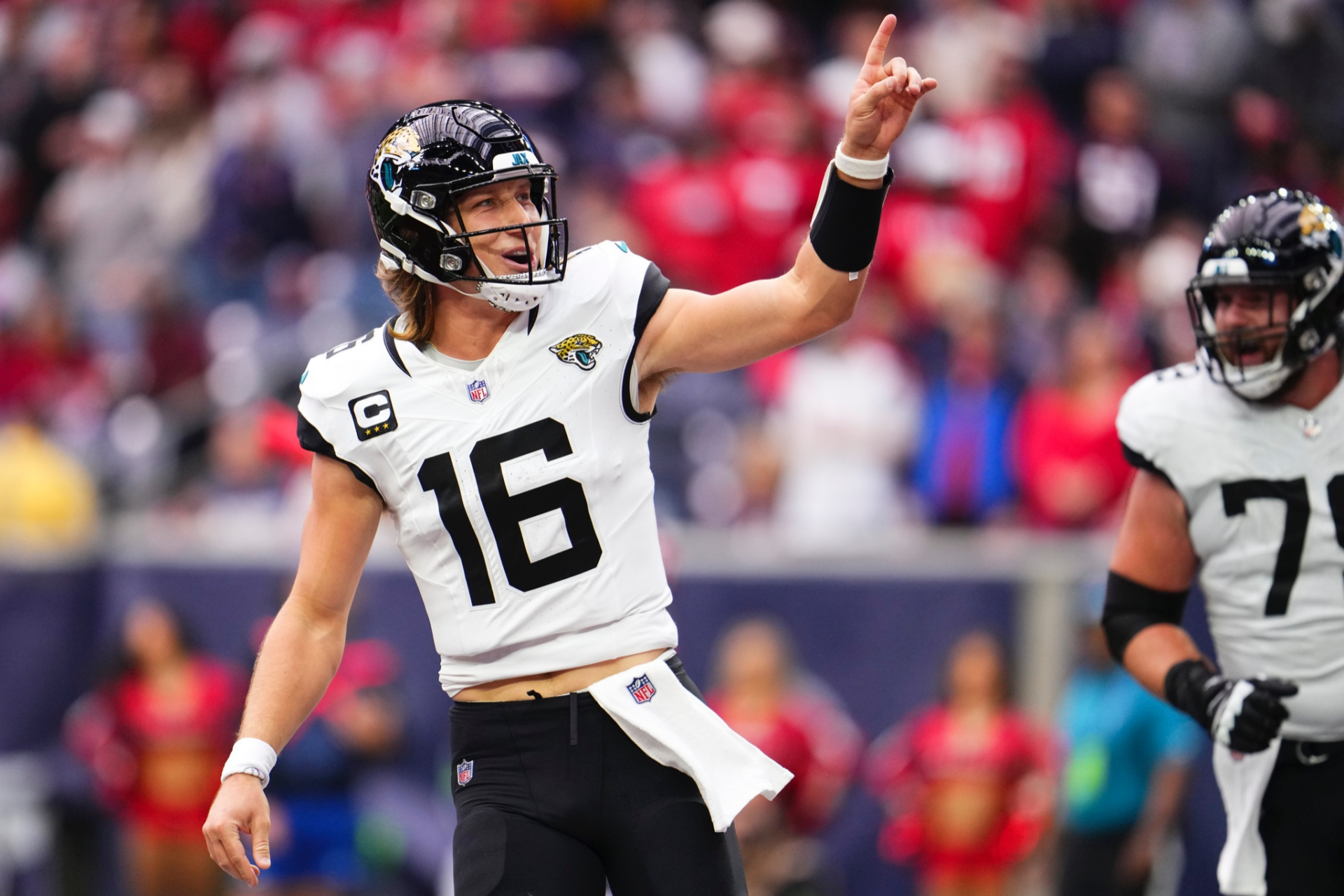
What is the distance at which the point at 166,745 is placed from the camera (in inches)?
344

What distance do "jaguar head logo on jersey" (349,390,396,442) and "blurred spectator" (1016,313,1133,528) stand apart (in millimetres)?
4830

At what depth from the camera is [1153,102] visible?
32.5 feet

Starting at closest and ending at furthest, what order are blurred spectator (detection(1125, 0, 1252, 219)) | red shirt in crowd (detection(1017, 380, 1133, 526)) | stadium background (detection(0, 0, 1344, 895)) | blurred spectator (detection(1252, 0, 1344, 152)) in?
red shirt in crowd (detection(1017, 380, 1133, 526))
stadium background (detection(0, 0, 1344, 895))
blurred spectator (detection(1252, 0, 1344, 152))
blurred spectator (detection(1125, 0, 1252, 219))

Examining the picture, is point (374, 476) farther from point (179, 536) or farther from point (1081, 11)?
point (1081, 11)

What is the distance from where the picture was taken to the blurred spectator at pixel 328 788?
8133 mm

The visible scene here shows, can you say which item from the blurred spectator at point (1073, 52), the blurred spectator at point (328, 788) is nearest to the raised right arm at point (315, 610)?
the blurred spectator at point (328, 788)

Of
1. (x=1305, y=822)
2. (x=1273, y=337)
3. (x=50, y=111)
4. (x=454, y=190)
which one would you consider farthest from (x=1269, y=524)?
(x=50, y=111)

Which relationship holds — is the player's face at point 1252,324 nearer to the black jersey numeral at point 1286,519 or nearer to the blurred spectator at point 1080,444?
the black jersey numeral at point 1286,519

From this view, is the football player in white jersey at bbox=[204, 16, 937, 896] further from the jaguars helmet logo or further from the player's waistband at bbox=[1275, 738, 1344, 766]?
the player's waistband at bbox=[1275, 738, 1344, 766]

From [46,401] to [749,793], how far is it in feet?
28.4

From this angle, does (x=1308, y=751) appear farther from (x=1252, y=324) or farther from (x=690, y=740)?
(x=690, y=740)

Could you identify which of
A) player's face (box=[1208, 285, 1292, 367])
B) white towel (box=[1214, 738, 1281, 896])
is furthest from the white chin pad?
white towel (box=[1214, 738, 1281, 896])

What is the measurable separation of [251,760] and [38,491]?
6931mm

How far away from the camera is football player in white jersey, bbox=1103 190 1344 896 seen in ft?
13.8
